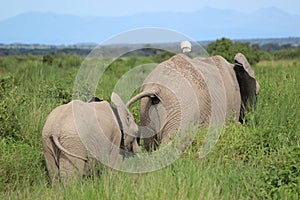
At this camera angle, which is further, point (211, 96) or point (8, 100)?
point (8, 100)

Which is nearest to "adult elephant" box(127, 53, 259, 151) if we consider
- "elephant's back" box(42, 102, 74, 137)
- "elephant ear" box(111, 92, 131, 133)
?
"elephant ear" box(111, 92, 131, 133)

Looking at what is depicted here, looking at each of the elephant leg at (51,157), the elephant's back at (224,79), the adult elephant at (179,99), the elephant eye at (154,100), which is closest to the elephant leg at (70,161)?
the elephant leg at (51,157)

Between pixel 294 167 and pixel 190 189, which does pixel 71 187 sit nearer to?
pixel 190 189

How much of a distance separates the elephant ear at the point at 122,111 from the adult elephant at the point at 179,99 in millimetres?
154

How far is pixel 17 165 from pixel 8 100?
1.64 m

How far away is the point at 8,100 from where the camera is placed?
7.03 m

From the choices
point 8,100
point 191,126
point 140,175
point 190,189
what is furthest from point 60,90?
point 190,189

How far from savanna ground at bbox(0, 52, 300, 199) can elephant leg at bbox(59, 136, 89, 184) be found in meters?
0.12

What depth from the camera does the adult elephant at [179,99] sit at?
5598 mm

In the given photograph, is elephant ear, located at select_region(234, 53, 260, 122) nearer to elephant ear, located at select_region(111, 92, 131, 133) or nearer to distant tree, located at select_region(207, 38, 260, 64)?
elephant ear, located at select_region(111, 92, 131, 133)

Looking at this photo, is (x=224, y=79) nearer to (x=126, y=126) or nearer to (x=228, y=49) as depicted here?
(x=126, y=126)

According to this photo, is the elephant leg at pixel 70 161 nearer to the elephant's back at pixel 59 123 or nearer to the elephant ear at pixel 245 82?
the elephant's back at pixel 59 123

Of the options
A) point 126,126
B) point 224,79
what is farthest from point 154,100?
point 224,79

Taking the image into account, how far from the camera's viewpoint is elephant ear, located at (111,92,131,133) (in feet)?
17.2
